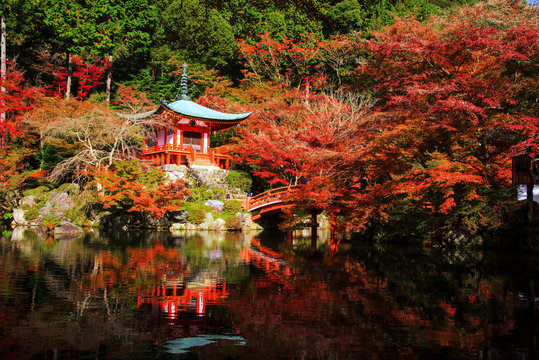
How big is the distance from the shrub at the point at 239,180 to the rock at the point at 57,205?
8.17m

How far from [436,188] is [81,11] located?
87.9 feet

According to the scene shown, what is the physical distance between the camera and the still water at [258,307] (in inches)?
179

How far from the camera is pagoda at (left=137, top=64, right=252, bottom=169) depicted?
79.7ft

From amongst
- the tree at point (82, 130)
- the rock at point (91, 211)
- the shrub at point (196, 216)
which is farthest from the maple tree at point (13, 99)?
the shrub at point (196, 216)

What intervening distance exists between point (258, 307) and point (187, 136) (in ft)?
67.5

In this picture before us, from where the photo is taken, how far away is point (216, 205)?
21.2m

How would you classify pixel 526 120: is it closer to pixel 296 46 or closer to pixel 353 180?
pixel 353 180

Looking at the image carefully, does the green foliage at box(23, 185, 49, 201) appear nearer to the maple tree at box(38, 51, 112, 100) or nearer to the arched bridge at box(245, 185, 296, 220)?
the maple tree at box(38, 51, 112, 100)

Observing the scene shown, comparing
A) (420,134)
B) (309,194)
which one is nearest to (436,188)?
(420,134)

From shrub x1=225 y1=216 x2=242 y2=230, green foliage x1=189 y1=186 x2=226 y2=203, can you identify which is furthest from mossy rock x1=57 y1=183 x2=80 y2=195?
shrub x1=225 y1=216 x2=242 y2=230

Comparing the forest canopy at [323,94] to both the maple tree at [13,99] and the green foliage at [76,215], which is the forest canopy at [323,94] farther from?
the green foliage at [76,215]

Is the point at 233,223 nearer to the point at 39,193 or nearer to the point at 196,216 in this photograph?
the point at 196,216

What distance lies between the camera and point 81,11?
97.3ft

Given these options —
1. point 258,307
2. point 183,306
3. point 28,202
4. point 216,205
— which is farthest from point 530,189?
point 28,202
